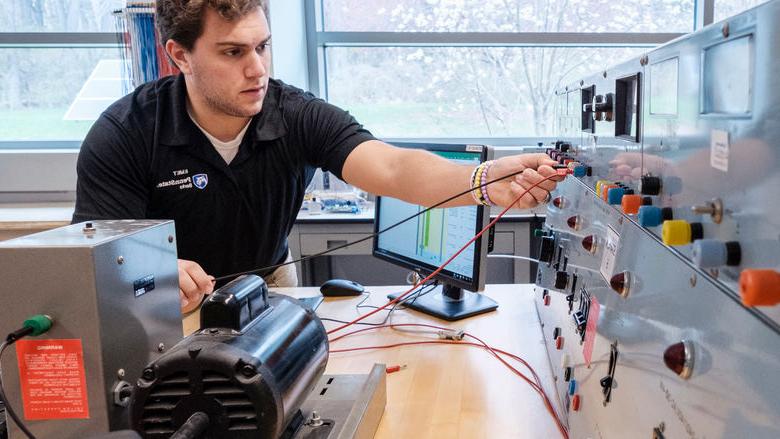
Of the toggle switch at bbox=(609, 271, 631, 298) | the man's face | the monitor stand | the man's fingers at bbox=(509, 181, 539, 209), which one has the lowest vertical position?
the monitor stand

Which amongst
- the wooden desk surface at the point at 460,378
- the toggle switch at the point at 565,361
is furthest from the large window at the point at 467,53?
the toggle switch at the point at 565,361

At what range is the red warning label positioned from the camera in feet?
2.62

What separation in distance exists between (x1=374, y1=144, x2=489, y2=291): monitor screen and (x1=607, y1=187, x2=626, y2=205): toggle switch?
0.63 metres

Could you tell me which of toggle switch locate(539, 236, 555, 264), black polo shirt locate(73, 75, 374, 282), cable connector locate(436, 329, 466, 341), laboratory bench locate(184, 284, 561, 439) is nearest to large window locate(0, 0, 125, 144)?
black polo shirt locate(73, 75, 374, 282)

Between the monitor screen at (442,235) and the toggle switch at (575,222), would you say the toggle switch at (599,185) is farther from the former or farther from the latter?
the monitor screen at (442,235)

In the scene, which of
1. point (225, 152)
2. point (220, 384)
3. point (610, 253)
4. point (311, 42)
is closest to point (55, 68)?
point (311, 42)

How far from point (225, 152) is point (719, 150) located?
1411 mm

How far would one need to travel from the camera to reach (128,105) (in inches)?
67.7

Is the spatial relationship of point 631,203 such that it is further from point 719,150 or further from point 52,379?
point 52,379

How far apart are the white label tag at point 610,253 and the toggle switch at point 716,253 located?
1.13ft

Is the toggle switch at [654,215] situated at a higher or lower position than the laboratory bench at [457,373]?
higher

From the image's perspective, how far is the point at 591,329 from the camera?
100cm

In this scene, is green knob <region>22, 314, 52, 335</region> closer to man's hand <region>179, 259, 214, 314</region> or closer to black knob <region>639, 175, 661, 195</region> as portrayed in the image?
man's hand <region>179, 259, 214, 314</region>

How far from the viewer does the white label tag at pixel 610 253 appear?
89 centimetres
